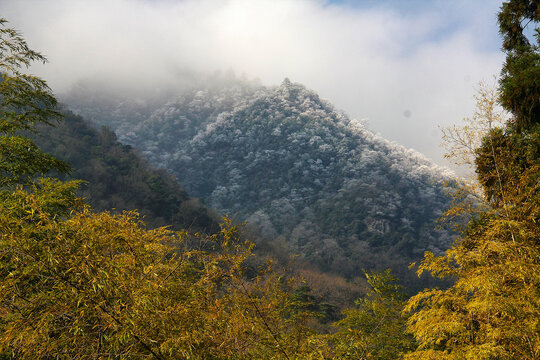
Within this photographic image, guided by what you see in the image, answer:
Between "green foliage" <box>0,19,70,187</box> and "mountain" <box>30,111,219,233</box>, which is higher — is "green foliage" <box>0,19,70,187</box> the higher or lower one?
the higher one

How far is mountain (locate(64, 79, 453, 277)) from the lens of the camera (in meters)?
77.0

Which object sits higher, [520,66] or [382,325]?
[520,66]

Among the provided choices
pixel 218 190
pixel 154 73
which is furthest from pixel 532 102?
pixel 154 73

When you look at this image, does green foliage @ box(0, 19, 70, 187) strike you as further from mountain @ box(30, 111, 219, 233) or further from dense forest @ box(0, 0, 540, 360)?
mountain @ box(30, 111, 219, 233)

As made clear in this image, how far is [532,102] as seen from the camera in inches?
233

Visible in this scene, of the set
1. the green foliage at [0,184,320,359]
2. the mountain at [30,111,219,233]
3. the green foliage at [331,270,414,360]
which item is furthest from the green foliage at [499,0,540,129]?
the mountain at [30,111,219,233]

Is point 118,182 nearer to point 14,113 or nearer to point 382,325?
point 14,113

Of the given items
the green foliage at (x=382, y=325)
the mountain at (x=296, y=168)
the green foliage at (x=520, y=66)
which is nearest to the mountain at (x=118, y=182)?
the mountain at (x=296, y=168)

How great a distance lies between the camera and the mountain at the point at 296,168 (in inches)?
3031

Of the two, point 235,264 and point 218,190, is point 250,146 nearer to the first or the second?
point 218,190

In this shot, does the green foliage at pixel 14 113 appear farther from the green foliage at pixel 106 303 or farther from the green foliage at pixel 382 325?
the green foliage at pixel 382 325

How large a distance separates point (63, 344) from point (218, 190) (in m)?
92.9

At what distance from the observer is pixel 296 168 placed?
101438mm

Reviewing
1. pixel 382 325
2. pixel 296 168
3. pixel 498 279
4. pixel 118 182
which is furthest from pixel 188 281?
pixel 296 168
